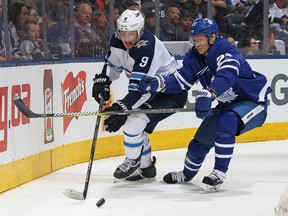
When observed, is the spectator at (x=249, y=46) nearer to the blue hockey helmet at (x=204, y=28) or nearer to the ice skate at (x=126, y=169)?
the ice skate at (x=126, y=169)

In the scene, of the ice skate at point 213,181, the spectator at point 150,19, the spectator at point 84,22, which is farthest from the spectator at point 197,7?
the ice skate at point 213,181

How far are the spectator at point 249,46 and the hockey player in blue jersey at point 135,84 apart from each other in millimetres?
2664

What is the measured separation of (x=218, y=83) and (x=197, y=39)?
1.15 ft

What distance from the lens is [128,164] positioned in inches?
223

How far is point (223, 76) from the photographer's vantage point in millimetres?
5129

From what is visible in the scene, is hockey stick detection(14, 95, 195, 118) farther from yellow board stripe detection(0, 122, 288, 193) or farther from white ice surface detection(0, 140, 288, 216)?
white ice surface detection(0, 140, 288, 216)

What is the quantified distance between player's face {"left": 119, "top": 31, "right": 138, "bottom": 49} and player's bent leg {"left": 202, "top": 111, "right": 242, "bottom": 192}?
2.34ft

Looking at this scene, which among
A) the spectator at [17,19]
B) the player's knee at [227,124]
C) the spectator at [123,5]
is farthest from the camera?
the spectator at [123,5]

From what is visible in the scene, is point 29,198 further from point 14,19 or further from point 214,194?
point 14,19

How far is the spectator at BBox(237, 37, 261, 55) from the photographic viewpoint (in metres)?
8.48

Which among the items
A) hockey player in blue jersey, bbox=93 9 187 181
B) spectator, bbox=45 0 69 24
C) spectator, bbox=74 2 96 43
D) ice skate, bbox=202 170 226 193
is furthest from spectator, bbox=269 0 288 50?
ice skate, bbox=202 170 226 193

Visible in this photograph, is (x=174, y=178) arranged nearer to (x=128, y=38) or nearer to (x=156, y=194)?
(x=156, y=194)

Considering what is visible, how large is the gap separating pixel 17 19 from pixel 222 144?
1.82m

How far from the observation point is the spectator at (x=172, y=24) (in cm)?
824
